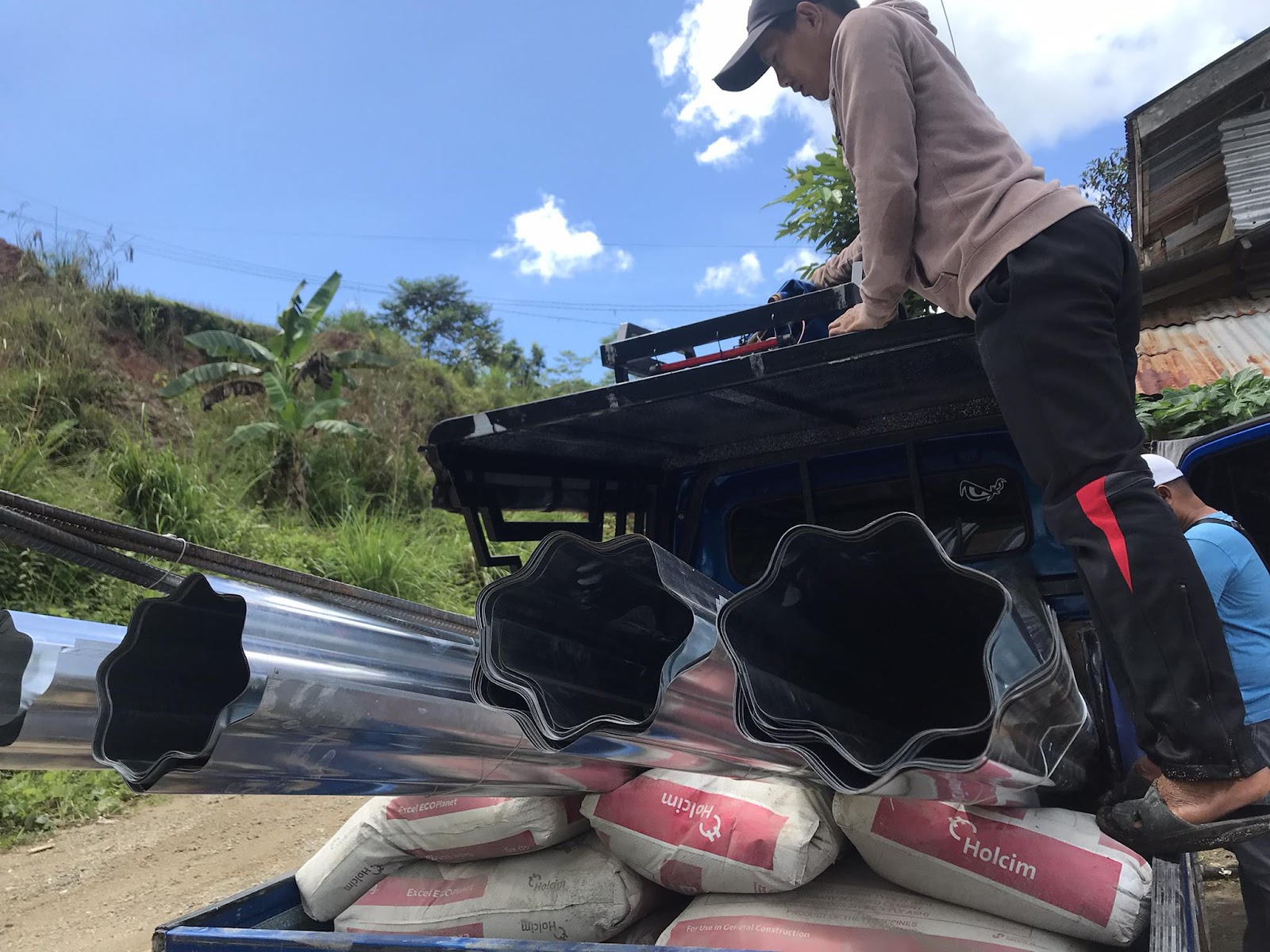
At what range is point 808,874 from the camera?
6.19ft

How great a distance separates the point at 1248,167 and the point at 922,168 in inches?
347

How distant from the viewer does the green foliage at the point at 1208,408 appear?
4.66 metres

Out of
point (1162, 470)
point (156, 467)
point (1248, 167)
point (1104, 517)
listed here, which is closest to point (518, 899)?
point (1104, 517)

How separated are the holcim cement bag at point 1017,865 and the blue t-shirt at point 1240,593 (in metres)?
0.62

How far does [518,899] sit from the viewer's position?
216 centimetres

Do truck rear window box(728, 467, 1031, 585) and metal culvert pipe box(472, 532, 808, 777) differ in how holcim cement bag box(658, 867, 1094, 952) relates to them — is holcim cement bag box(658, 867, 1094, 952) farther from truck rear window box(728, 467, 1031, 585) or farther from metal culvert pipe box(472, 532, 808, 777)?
truck rear window box(728, 467, 1031, 585)

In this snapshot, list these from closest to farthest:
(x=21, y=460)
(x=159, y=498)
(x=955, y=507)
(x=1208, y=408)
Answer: (x=955, y=507), (x=1208, y=408), (x=21, y=460), (x=159, y=498)

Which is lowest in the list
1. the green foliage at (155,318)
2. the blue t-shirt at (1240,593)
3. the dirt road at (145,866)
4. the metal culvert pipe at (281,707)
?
the dirt road at (145,866)

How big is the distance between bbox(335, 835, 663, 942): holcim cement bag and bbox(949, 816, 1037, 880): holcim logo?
0.77m

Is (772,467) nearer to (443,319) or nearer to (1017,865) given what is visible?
(1017,865)

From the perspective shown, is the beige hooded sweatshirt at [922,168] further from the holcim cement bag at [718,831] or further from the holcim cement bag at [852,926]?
the holcim cement bag at [852,926]

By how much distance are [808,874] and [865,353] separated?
3.60 feet

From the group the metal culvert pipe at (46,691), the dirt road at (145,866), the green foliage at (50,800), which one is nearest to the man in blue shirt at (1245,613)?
the metal culvert pipe at (46,691)

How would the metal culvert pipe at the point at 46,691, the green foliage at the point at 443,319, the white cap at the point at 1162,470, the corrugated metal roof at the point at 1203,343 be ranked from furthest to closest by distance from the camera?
the green foliage at the point at 443,319 → the corrugated metal roof at the point at 1203,343 → the white cap at the point at 1162,470 → the metal culvert pipe at the point at 46,691
